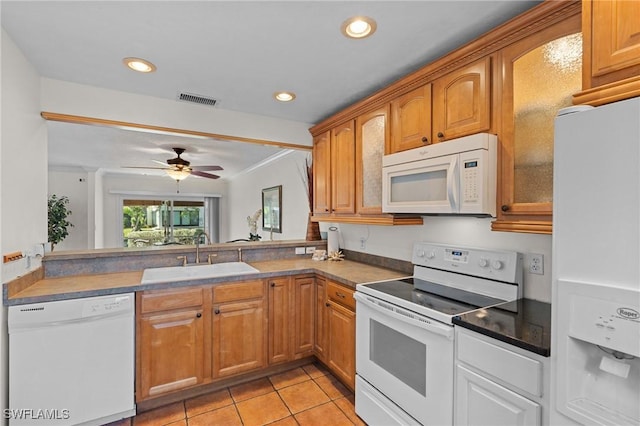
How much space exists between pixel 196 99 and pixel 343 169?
138cm

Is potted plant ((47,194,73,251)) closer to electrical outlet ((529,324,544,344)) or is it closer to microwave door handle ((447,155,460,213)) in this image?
microwave door handle ((447,155,460,213))

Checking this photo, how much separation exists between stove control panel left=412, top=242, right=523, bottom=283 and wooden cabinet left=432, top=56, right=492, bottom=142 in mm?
688

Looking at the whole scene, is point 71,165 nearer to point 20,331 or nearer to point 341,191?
point 20,331

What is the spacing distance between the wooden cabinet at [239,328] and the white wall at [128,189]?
239 inches

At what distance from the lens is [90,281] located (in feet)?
7.06

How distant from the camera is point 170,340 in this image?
215cm

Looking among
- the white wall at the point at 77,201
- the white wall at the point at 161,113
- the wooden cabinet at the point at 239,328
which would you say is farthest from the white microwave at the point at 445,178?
the white wall at the point at 77,201

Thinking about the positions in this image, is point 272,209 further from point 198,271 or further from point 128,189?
point 128,189

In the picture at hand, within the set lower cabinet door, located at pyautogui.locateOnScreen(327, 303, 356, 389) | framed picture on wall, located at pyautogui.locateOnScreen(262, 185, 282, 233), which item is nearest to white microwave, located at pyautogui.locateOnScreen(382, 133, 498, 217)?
lower cabinet door, located at pyautogui.locateOnScreen(327, 303, 356, 389)

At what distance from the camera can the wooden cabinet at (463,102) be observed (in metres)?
1.62

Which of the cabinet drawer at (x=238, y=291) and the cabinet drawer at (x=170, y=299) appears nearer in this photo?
the cabinet drawer at (x=170, y=299)

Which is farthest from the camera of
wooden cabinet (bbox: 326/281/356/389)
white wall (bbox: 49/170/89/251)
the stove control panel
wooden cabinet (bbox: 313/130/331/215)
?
white wall (bbox: 49/170/89/251)

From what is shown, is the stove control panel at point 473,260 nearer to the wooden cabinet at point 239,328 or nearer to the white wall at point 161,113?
the wooden cabinet at point 239,328

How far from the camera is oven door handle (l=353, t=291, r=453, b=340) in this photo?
57.6 inches
